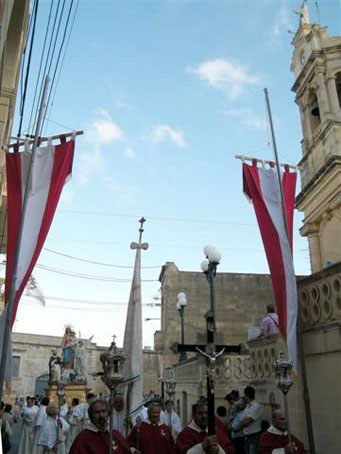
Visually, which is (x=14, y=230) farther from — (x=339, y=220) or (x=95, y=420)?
(x=339, y=220)

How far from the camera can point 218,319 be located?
98.5ft

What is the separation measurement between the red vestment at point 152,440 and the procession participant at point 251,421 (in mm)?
1778

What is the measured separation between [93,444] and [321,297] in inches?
151

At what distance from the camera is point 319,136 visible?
14.9m

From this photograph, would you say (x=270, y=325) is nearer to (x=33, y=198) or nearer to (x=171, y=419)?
(x=171, y=419)

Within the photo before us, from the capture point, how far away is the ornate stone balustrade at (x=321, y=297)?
20.2 ft

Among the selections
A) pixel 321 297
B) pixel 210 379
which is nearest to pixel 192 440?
pixel 210 379

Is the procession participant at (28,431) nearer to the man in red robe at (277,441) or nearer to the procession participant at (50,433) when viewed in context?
the procession participant at (50,433)

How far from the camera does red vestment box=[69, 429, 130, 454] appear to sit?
4878 mm

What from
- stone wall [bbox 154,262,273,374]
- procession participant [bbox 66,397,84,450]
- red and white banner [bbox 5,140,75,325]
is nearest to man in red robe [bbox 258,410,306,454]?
red and white banner [bbox 5,140,75,325]

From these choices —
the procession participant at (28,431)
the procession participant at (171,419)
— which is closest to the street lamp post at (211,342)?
Answer: the procession participant at (171,419)

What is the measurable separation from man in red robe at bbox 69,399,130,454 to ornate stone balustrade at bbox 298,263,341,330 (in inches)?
132

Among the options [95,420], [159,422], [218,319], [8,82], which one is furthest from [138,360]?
[218,319]

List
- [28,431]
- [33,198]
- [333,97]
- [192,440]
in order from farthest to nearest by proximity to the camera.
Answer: [333,97]
[28,431]
[33,198]
[192,440]
